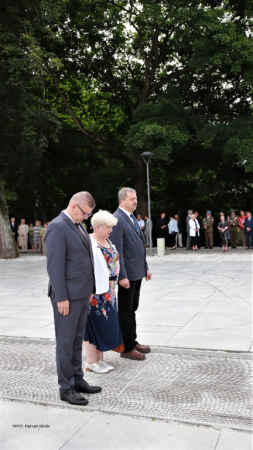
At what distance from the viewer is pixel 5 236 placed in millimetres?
20344

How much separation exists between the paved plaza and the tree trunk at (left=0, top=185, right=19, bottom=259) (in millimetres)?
11804

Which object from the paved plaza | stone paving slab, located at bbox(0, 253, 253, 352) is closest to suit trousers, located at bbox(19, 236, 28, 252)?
stone paving slab, located at bbox(0, 253, 253, 352)

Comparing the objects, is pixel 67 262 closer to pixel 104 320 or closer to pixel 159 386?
pixel 104 320

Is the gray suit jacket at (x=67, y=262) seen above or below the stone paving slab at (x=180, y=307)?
above

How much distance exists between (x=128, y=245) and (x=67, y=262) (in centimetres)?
140

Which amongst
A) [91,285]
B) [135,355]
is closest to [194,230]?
[135,355]

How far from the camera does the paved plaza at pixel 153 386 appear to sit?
11.2 feet

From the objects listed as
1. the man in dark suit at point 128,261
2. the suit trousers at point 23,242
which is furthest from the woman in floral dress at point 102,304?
the suit trousers at point 23,242

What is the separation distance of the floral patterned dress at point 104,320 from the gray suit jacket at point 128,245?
0.36 m

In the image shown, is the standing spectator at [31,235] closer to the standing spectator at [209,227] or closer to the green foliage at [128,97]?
the green foliage at [128,97]

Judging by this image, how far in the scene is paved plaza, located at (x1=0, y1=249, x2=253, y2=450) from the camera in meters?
3.42

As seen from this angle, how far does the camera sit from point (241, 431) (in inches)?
137

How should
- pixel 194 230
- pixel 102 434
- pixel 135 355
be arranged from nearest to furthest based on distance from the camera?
pixel 102 434 < pixel 135 355 < pixel 194 230

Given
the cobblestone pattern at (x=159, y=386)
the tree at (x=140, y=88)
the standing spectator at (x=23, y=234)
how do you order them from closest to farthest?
the cobblestone pattern at (x=159, y=386)
the tree at (x=140, y=88)
the standing spectator at (x=23, y=234)
